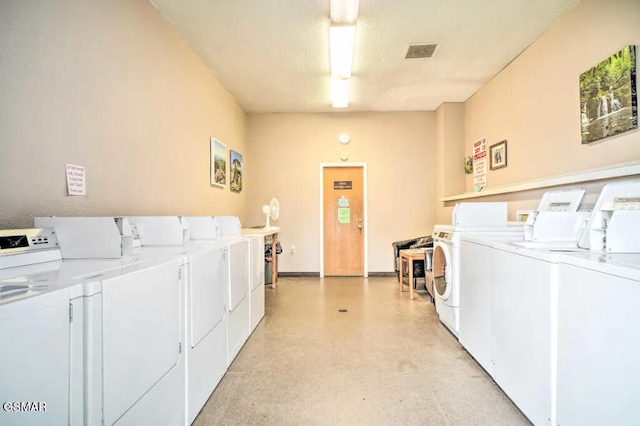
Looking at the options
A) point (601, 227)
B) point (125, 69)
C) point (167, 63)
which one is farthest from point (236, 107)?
point (601, 227)

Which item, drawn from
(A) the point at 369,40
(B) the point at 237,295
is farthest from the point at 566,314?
(A) the point at 369,40

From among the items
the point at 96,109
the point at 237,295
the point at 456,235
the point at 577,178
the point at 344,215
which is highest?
the point at 96,109

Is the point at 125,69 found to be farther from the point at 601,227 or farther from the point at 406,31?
the point at 601,227

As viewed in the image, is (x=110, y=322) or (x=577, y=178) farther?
(x=577, y=178)

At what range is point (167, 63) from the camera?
9.47 ft

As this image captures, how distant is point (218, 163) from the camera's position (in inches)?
165

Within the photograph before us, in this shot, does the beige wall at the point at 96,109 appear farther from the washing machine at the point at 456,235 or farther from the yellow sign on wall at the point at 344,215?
the yellow sign on wall at the point at 344,215

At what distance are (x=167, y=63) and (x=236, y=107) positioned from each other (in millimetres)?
2157

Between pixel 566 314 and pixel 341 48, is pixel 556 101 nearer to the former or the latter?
pixel 341 48

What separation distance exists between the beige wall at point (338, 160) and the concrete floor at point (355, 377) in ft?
7.04

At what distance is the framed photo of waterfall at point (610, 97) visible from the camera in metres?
2.10

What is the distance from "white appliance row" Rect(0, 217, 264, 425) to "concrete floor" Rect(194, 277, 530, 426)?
289 millimetres

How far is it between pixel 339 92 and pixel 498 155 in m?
2.29

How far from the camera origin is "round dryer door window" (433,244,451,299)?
9.74 feet
